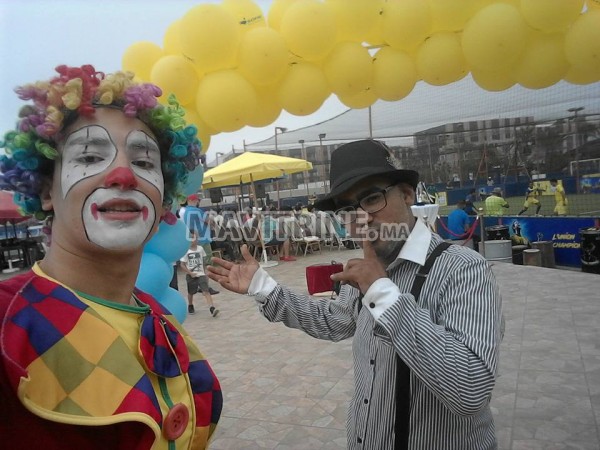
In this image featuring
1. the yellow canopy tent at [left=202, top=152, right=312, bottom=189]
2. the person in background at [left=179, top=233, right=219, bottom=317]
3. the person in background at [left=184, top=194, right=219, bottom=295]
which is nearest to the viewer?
the person in background at [left=184, top=194, right=219, bottom=295]

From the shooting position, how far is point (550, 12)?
9.35 feet

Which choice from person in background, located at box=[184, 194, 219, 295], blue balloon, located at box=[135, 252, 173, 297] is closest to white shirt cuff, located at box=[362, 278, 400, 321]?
blue balloon, located at box=[135, 252, 173, 297]

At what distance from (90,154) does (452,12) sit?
2687mm

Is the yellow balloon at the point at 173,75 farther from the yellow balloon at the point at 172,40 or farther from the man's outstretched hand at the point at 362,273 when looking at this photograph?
the man's outstretched hand at the point at 362,273

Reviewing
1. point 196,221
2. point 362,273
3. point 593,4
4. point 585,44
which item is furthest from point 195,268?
point 362,273

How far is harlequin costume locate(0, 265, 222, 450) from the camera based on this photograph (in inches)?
43.1

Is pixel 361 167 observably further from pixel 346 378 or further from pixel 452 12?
pixel 346 378

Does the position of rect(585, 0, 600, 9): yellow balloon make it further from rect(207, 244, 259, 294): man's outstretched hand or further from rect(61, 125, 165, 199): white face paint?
rect(61, 125, 165, 199): white face paint

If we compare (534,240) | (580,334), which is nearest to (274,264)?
(534,240)

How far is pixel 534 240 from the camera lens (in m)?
9.91

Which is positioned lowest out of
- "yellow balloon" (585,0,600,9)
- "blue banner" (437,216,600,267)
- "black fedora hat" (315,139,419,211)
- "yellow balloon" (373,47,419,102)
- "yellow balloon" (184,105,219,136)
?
"blue banner" (437,216,600,267)

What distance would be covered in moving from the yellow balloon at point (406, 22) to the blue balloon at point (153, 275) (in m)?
2.22

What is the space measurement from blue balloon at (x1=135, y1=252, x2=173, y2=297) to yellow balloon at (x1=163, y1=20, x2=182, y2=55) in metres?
1.43

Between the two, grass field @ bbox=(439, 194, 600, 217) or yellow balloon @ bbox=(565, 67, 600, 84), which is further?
grass field @ bbox=(439, 194, 600, 217)
